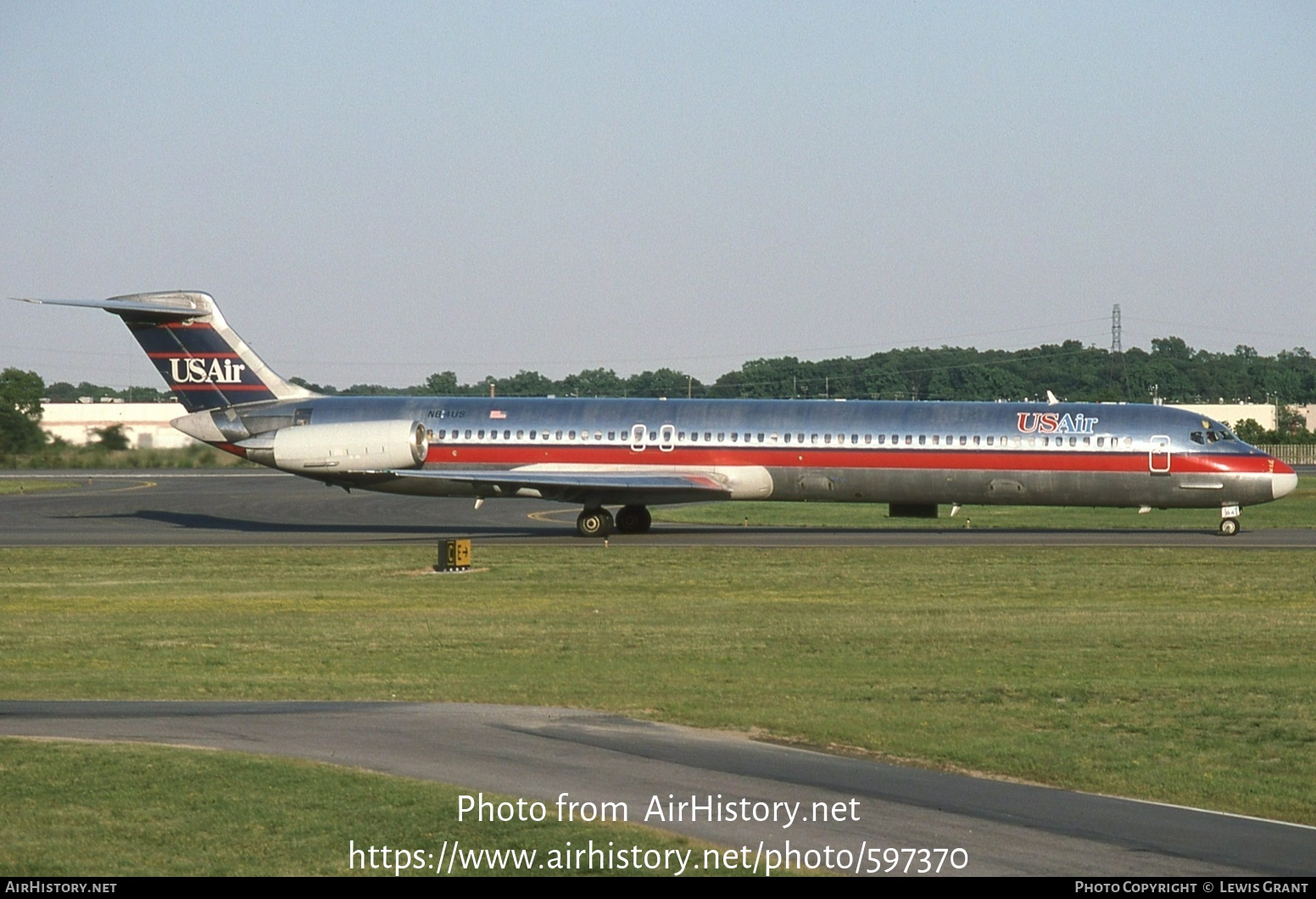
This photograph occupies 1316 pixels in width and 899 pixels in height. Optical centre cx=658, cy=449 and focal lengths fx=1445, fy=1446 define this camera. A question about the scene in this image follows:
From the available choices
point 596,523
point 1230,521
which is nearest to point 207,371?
point 596,523

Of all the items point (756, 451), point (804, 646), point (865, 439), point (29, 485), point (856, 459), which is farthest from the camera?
point (29, 485)

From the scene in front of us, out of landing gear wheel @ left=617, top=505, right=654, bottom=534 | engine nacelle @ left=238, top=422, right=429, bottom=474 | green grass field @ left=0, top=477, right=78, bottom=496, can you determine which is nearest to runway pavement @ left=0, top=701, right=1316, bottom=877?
engine nacelle @ left=238, top=422, right=429, bottom=474

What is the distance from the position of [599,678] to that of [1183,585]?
15.2 metres

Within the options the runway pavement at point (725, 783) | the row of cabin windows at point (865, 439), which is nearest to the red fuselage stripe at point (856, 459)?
the row of cabin windows at point (865, 439)

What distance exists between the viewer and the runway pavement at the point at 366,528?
3856 centimetres

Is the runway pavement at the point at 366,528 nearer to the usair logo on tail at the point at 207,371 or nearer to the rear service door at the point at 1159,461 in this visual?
the rear service door at the point at 1159,461

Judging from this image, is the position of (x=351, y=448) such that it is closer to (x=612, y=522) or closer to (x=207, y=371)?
(x=207, y=371)

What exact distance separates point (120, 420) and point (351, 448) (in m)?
78.7

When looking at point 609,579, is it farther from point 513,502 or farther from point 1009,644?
point 513,502

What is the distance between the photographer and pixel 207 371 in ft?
135

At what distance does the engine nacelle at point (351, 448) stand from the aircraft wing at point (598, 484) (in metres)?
0.39

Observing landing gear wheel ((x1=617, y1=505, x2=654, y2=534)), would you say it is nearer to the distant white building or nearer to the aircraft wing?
the aircraft wing

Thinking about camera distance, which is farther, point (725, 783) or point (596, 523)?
point (596, 523)

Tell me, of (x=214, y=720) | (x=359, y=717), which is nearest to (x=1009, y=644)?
(x=359, y=717)
